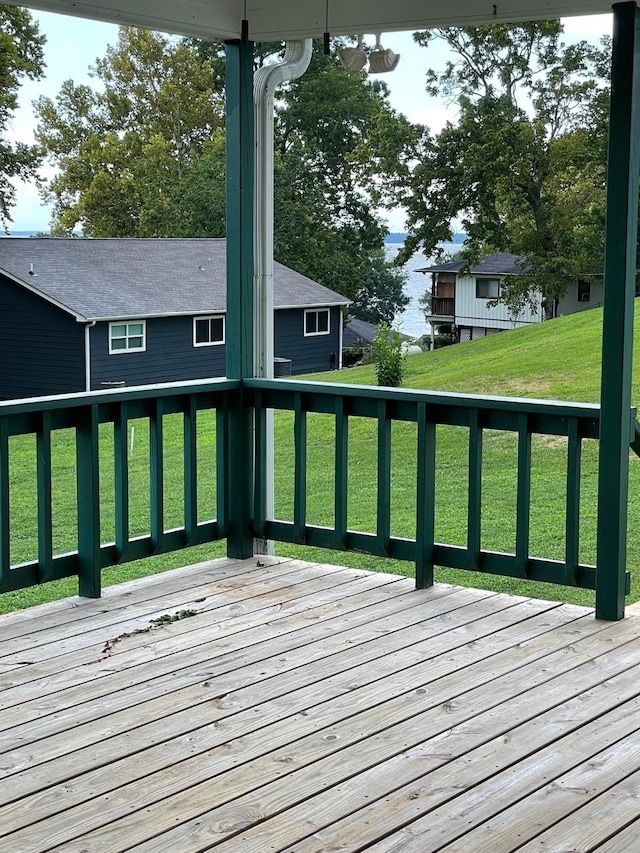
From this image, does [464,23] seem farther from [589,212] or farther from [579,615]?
[579,615]

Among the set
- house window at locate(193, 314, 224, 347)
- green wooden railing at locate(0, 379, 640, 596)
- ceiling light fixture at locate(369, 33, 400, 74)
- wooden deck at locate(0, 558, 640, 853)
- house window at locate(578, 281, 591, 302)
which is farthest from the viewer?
house window at locate(578, 281, 591, 302)

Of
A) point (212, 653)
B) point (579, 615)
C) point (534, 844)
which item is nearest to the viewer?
point (534, 844)

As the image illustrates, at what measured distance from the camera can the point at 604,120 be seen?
19.5 ft

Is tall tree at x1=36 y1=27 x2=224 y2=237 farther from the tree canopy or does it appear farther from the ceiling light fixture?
the ceiling light fixture

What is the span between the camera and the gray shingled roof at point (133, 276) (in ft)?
15.7

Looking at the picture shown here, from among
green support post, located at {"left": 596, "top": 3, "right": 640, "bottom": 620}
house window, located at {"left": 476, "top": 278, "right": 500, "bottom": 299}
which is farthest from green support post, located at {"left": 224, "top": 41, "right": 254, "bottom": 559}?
green support post, located at {"left": 596, "top": 3, "right": 640, "bottom": 620}

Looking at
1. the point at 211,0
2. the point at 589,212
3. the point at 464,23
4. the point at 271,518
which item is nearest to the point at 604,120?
the point at 589,212

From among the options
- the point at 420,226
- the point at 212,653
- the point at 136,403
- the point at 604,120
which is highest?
the point at 604,120

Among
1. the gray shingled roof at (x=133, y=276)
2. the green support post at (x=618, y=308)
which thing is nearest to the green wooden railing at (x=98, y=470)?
the gray shingled roof at (x=133, y=276)

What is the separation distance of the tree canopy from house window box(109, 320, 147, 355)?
1.66 feet

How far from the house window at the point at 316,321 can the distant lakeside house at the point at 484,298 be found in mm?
724

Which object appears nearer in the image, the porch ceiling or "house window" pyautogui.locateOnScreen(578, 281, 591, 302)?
the porch ceiling

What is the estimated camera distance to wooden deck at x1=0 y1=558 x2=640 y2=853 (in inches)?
103

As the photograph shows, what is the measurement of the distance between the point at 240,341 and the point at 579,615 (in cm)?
198
